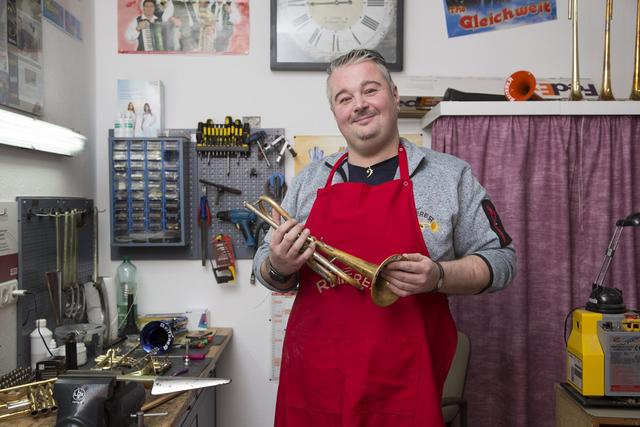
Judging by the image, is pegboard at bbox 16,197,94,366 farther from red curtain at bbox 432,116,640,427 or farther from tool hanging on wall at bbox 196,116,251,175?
red curtain at bbox 432,116,640,427

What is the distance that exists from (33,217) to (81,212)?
37 centimetres

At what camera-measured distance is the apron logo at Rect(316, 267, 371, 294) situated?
4.41 ft

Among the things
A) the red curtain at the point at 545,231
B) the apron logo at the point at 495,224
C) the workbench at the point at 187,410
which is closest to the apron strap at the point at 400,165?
the apron logo at the point at 495,224

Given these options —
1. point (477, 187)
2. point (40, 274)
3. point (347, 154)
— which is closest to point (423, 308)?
point (477, 187)

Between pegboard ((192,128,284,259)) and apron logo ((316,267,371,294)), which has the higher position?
pegboard ((192,128,284,259))

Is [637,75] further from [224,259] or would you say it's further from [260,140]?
[224,259]

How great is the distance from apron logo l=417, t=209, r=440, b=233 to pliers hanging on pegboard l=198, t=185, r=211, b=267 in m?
1.50

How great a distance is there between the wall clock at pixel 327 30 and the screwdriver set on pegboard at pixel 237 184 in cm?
42

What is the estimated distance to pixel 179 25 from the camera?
2613 mm

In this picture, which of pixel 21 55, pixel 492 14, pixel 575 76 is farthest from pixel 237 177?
pixel 575 76

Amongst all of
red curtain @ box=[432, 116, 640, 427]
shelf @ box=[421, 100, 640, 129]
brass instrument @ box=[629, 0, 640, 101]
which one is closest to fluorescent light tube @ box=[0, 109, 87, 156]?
shelf @ box=[421, 100, 640, 129]

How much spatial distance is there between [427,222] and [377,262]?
7.3 inches

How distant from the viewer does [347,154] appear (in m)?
1.55

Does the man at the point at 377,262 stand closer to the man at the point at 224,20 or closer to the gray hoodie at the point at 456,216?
the gray hoodie at the point at 456,216
